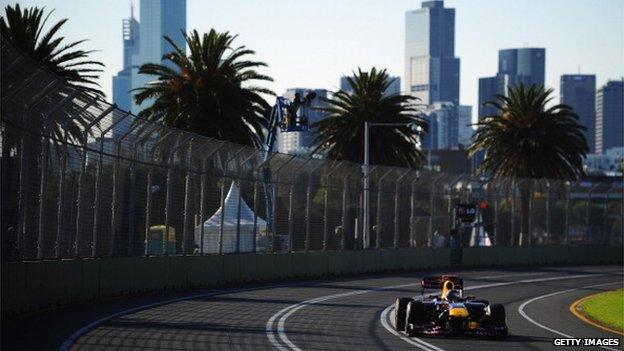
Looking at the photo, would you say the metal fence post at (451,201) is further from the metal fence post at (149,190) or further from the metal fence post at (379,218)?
the metal fence post at (149,190)

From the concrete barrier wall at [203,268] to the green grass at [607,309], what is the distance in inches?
369

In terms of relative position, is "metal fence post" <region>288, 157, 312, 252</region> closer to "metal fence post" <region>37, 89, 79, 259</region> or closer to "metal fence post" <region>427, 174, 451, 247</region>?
"metal fence post" <region>427, 174, 451, 247</region>

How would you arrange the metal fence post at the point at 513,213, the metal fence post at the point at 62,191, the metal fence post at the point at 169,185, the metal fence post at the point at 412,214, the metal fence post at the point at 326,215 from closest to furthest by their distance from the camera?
1. the metal fence post at the point at 62,191
2. the metal fence post at the point at 169,185
3. the metal fence post at the point at 326,215
4. the metal fence post at the point at 412,214
5. the metal fence post at the point at 513,213

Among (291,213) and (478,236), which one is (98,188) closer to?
(291,213)

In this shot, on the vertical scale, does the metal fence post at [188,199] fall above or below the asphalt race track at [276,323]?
above

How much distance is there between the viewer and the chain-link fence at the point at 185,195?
22.5 m

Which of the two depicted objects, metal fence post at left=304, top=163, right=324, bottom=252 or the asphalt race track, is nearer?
the asphalt race track

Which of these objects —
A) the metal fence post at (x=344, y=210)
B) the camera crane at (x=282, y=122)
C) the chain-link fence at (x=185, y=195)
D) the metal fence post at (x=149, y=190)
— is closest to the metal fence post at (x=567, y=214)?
the chain-link fence at (x=185, y=195)

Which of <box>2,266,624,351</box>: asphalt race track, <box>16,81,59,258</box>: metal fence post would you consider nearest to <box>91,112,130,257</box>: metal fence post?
<box>2,266,624,351</box>: asphalt race track

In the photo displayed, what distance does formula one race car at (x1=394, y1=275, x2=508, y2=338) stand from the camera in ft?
66.1

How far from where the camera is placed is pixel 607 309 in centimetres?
2870

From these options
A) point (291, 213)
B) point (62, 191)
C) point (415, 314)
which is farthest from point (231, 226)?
point (415, 314)

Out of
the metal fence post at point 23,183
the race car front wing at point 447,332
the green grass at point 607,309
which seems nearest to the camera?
the race car front wing at point 447,332

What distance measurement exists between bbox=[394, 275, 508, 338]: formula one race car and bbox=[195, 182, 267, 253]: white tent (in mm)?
12985
